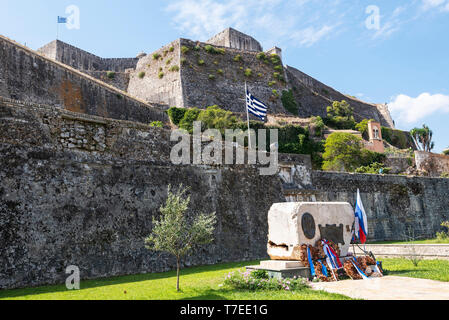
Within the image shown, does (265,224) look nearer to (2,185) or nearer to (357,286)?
(357,286)

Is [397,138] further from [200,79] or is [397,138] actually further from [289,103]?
[200,79]

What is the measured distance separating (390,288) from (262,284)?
2.41m

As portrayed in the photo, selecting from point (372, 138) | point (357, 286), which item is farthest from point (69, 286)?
point (372, 138)

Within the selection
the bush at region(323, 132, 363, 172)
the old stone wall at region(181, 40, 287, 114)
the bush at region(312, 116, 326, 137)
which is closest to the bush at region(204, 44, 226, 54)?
the old stone wall at region(181, 40, 287, 114)

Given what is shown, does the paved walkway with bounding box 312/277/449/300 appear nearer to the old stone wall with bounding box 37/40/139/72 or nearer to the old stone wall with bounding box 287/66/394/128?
the old stone wall with bounding box 287/66/394/128

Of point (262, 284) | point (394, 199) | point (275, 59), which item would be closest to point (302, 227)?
point (262, 284)

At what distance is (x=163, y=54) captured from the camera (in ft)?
146

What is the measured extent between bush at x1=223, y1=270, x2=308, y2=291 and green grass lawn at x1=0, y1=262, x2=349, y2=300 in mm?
235

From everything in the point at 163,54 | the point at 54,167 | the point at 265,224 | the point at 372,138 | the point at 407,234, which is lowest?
the point at 407,234

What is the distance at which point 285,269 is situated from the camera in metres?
7.81

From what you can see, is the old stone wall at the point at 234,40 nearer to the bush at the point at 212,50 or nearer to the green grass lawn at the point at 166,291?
the bush at the point at 212,50
